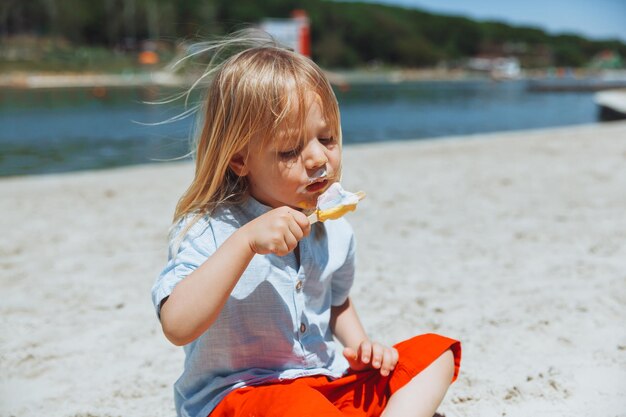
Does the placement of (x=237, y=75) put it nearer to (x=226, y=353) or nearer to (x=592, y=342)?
(x=226, y=353)

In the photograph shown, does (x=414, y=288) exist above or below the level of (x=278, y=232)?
below

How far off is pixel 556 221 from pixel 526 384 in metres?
2.75

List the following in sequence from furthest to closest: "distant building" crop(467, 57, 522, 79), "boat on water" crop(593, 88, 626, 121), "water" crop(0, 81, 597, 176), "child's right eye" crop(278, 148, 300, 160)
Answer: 1. "distant building" crop(467, 57, 522, 79)
2. "boat on water" crop(593, 88, 626, 121)
3. "water" crop(0, 81, 597, 176)
4. "child's right eye" crop(278, 148, 300, 160)

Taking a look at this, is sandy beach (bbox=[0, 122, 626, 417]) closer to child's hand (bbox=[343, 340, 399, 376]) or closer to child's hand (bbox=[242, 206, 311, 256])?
child's hand (bbox=[343, 340, 399, 376])

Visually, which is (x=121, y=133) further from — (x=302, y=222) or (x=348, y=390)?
(x=302, y=222)

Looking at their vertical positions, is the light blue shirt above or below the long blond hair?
below

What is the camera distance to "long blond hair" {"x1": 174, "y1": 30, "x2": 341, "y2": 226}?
1.49 meters

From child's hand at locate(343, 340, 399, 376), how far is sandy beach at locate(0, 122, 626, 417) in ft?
1.69

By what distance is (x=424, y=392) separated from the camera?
5.04 feet

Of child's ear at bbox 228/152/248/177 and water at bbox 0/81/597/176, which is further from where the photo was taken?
water at bbox 0/81/597/176

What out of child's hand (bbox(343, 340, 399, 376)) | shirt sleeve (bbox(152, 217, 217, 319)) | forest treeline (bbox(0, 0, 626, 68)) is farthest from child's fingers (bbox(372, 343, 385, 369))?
forest treeline (bbox(0, 0, 626, 68))

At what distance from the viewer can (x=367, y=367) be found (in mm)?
1622

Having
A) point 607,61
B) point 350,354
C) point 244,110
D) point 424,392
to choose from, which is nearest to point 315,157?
point 244,110

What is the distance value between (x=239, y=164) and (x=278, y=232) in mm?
331
